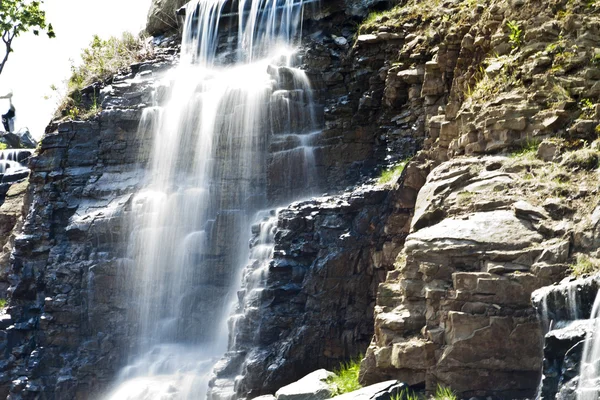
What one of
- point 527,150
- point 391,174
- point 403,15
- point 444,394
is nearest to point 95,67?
point 403,15

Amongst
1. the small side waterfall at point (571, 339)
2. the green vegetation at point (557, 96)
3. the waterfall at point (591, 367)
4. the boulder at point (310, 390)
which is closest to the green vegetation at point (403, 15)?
the green vegetation at point (557, 96)

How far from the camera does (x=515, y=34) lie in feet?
34.8

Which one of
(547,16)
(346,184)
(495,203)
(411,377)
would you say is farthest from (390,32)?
(411,377)

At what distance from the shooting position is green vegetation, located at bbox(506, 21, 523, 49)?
10.6m

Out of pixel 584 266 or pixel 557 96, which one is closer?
pixel 584 266

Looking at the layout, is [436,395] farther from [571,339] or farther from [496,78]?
[496,78]

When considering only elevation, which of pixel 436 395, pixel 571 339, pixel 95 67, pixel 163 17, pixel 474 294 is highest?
pixel 163 17

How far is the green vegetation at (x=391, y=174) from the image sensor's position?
1339 cm

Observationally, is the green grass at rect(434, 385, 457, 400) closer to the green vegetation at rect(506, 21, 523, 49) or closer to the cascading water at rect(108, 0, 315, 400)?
the green vegetation at rect(506, 21, 523, 49)

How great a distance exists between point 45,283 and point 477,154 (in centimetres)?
1018

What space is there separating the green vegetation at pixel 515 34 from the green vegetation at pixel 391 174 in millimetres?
3358

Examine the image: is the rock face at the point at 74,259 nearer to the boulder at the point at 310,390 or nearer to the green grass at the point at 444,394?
the boulder at the point at 310,390

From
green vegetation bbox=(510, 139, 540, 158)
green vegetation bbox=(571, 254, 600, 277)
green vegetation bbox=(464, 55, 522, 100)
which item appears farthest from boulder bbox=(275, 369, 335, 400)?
green vegetation bbox=(464, 55, 522, 100)

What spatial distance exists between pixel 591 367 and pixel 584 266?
4.96ft
